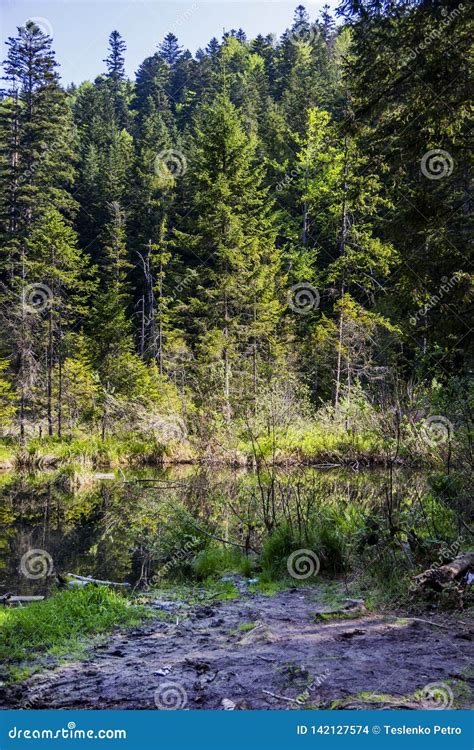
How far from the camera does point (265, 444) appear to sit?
12805mm

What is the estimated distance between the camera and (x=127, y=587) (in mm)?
6914

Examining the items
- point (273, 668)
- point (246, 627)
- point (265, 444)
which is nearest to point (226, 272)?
point (265, 444)

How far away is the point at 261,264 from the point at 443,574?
2982cm

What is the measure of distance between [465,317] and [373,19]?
3.82 meters

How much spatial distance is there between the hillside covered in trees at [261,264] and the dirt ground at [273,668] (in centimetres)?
247

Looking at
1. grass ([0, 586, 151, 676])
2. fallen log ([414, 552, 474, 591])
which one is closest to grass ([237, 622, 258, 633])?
grass ([0, 586, 151, 676])

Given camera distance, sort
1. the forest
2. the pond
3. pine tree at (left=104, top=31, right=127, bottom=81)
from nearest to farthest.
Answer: the forest, the pond, pine tree at (left=104, top=31, right=127, bottom=81)

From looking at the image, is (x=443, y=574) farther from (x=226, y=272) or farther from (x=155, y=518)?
(x=226, y=272)

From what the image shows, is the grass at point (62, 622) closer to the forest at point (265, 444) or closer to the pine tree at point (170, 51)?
the forest at point (265, 444)

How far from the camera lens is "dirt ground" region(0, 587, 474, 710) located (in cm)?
308

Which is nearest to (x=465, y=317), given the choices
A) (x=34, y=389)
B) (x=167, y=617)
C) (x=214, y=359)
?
(x=167, y=617)

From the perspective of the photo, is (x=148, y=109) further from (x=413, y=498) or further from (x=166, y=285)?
(x=413, y=498)

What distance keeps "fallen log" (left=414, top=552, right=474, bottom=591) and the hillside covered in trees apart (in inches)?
64.7

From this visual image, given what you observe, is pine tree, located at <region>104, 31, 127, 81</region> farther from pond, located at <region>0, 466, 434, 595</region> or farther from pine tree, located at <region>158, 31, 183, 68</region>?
pond, located at <region>0, 466, 434, 595</region>
